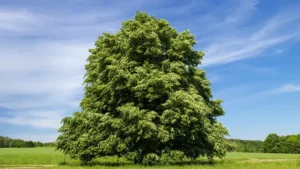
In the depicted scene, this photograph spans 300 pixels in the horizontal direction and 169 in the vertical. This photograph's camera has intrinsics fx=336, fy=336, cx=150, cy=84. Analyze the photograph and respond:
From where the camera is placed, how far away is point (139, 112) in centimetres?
2741

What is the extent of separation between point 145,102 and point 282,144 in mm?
127375

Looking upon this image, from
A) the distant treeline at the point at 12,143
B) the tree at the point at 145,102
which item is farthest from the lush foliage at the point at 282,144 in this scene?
the tree at the point at 145,102

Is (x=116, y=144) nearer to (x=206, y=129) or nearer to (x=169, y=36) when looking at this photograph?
(x=206, y=129)

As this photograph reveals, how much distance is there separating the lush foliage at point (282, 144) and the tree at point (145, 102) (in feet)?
379

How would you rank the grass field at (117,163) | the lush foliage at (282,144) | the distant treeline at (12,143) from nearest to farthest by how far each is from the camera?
the grass field at (117,163) → the lush foliage at (282,144) → the distant treeline at (12,143)

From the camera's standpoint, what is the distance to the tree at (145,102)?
28422 mm

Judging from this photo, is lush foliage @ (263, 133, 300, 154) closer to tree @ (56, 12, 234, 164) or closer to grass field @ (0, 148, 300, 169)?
grass field @ (0, 148, 300, 169)

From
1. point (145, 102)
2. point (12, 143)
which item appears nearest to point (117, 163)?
point (145, 102)

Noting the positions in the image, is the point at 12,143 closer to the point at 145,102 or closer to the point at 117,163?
the point at 117,163

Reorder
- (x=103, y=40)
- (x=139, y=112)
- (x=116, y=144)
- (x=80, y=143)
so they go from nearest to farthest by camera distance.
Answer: (x=139, y=112) → (x=116, y=144) → (x=80, y=143) → (x=103, y=40)

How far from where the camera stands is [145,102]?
31.2m

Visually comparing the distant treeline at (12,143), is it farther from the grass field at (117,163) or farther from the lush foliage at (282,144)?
the lush foliage at (282,144)

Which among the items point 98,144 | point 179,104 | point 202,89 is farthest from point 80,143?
point 202,89

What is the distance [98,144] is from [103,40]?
10695 millimetres
